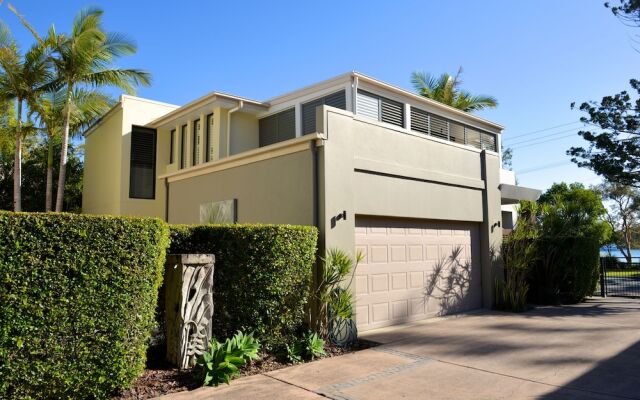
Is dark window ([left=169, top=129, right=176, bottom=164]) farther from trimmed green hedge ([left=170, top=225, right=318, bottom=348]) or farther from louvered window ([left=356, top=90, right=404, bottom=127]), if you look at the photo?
trimmed green hedge ([left=170, top=225, right=318, bottom=348])

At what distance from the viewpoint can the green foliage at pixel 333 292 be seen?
299 inches

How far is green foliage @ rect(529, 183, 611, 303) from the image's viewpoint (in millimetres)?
12812

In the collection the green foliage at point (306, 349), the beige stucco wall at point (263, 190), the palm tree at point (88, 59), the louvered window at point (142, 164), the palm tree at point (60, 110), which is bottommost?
the green foliage at point (306, 349)

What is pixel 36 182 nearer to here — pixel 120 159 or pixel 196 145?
pixel 120 159

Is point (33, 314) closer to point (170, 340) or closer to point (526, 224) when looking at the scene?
point (170, 340)

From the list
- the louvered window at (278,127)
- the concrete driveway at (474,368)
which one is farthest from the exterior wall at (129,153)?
the concrete driveway at (474,368)

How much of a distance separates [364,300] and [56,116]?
1523 cm

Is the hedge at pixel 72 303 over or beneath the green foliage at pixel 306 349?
over

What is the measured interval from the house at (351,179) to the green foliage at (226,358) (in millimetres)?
2282

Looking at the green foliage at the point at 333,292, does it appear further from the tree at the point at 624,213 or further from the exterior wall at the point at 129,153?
the tree at the point at 624,213

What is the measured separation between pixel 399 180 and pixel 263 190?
284 centimetres

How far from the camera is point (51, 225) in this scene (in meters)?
4.69

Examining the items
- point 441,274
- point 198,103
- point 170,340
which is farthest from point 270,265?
point 198,103

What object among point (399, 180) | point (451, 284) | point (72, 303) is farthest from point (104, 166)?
point (72, 303)
